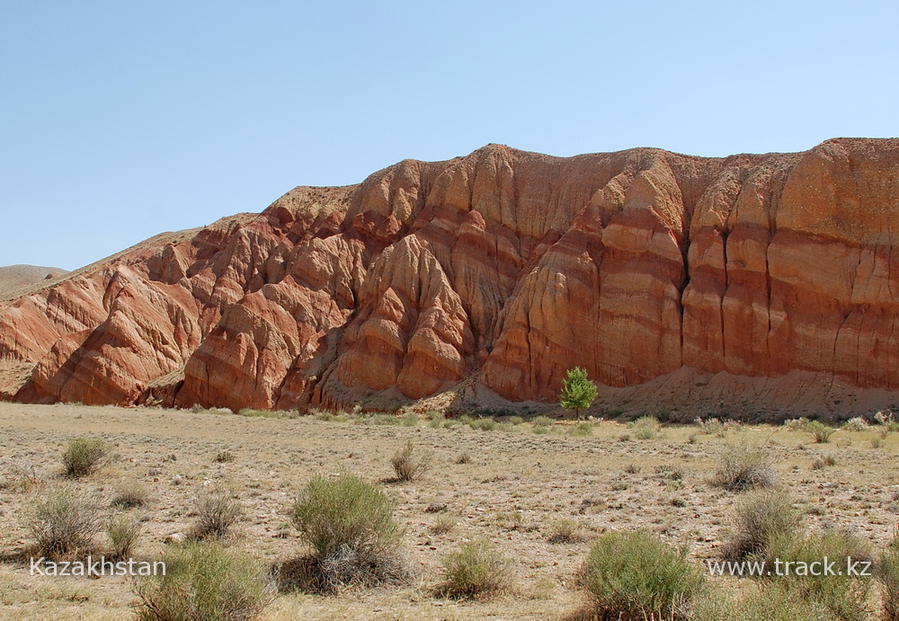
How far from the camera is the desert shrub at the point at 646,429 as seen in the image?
2977 centimetres

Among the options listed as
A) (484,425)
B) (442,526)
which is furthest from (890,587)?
(484,425)

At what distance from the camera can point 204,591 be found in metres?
7.56

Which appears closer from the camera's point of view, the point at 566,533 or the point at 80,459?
the point at 566,533

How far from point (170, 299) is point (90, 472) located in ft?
158

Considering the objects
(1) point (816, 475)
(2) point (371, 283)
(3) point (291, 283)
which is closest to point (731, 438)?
(1) point (816, 475)

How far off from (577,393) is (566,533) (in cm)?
2922

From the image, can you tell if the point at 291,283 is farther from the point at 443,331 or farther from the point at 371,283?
the point at 443,331

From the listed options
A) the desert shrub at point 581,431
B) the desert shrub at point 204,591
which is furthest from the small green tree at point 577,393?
the desert shrub at point 204,591

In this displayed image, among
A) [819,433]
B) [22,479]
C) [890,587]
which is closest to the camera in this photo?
[890,587]

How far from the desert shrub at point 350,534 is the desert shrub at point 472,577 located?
89 centimetres

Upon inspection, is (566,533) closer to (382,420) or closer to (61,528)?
(61,528)

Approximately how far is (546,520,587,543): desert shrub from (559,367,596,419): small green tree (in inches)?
1138

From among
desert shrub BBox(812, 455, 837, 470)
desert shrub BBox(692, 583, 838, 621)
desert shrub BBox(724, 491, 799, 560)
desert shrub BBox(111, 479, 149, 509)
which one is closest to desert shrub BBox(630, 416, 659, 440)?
desert shrub BBox(812, 455, 837, 470)

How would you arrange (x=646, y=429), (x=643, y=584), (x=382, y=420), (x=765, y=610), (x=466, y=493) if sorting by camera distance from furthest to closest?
(x=382, y=420)
(x=646, y=429)
(x=466, y=493)
(x=643, y=584)
(x=765, y=610)
